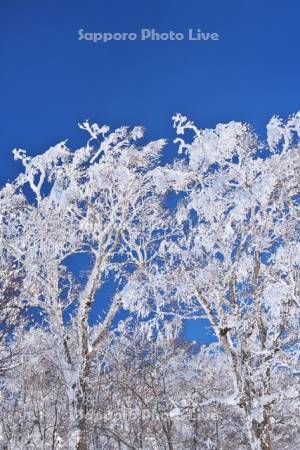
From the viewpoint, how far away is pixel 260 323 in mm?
11266

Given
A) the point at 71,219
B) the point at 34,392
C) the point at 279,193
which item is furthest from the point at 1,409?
the point at 279,193

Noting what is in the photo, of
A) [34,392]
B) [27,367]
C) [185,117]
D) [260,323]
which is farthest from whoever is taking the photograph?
[34,392]

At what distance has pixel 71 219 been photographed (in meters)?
14.5

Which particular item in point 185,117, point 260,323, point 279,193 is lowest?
point 260,323

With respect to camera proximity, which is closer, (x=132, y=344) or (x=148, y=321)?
(x=148, y=321)

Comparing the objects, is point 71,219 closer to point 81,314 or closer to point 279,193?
point 81,314

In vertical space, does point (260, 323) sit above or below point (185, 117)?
below

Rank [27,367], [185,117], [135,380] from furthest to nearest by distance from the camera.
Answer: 1. [135,380]
2. [27,367]
3. [185,117]

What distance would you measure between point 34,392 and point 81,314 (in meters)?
8.22

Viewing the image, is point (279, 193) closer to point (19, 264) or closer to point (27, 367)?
point (19, 264)

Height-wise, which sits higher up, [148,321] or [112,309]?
[112,309]

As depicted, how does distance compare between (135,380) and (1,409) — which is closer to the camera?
(1,409)

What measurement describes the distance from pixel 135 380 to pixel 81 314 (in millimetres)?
9687

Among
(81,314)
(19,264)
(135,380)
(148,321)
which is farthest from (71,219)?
(135,380)
